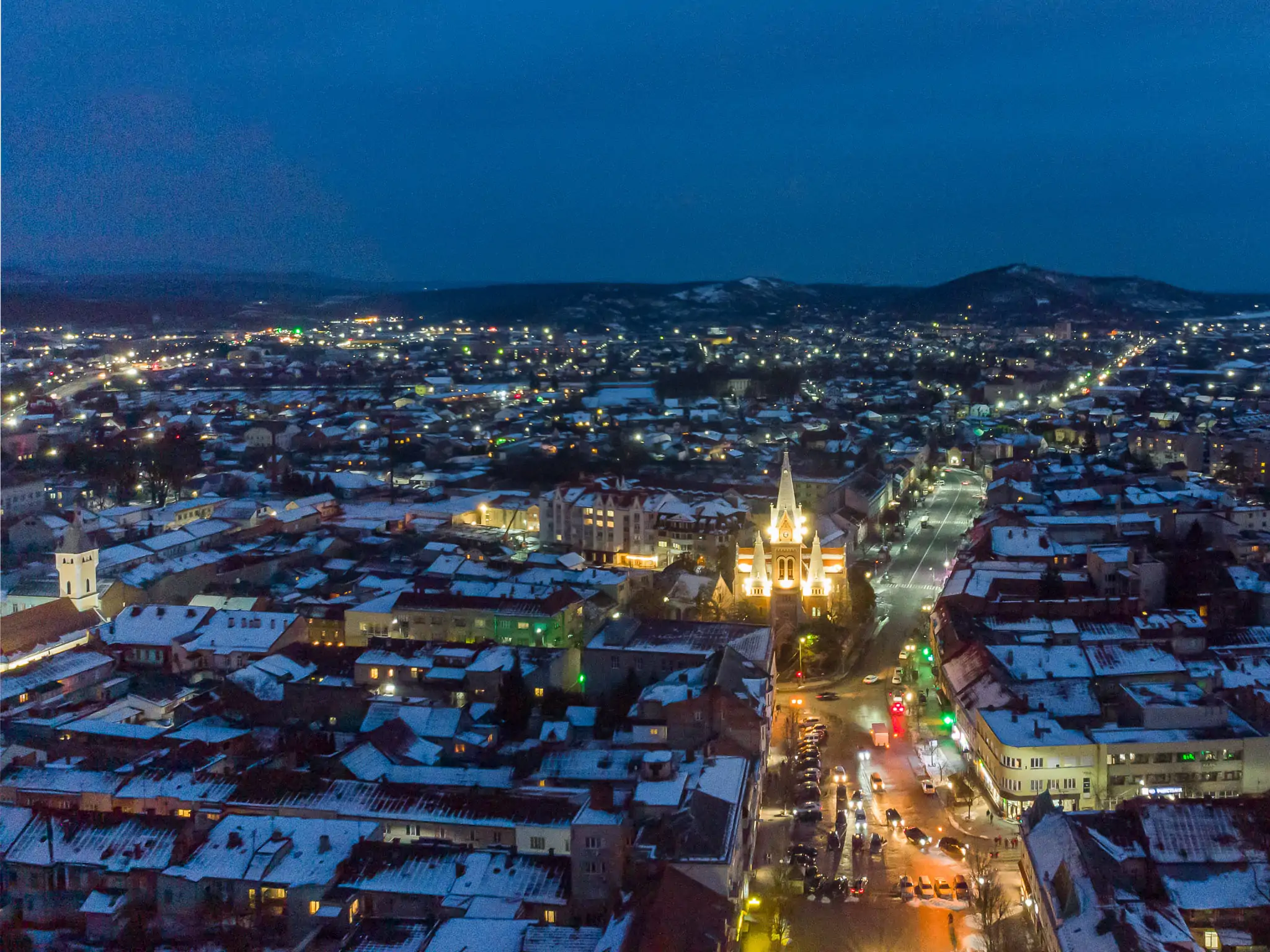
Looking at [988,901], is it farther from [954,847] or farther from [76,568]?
[76,568]

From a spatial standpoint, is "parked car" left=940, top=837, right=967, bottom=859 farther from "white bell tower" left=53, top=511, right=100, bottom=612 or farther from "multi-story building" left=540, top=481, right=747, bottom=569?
"white bell tower" left=53, top=511, right=100, bottom=612

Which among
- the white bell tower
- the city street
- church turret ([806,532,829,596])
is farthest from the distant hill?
the city street

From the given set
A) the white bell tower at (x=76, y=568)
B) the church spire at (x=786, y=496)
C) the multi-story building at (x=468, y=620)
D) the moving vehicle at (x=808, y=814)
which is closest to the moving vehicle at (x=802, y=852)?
the moving vehicle at (x=808, y=814)

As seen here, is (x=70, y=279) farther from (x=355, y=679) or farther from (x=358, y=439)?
(x=355, y=679)

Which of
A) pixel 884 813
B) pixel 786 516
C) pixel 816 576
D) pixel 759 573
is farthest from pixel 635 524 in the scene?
pixel 884 813

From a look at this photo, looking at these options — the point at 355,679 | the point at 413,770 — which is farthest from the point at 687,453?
the point at 413,770

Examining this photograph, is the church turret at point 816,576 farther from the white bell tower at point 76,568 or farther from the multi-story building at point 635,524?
the white bell tower at point 76,568

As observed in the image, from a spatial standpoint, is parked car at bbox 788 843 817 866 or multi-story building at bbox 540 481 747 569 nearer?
parked car at bbox 788 843 817 866
